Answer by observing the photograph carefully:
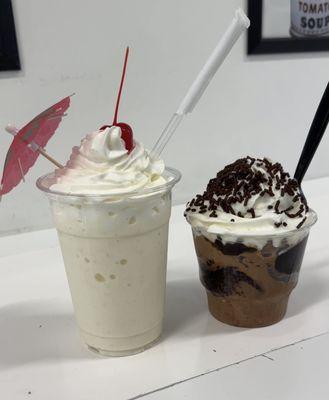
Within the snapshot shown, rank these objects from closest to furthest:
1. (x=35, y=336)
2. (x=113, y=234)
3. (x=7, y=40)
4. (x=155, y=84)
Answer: (x=113, y=234)
(x=35, y=336)
(x=7, y=40)
(x=155, y=84)

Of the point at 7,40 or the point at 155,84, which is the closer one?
the point at 7,40

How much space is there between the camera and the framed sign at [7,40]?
0.88 m

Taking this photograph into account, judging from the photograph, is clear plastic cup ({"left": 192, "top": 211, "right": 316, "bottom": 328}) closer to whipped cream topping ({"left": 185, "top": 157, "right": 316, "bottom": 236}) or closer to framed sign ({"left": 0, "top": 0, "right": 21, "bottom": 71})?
whipped cream topping ({"left": 185, "top": 157, "right": 316, "bottom": 236})

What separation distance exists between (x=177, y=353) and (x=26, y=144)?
34 centimetres

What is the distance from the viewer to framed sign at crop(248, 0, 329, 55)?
3.57ft

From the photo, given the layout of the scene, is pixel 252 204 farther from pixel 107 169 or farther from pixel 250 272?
pixel 107 169

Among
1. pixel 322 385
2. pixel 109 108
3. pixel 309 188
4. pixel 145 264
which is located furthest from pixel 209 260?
pixel 309 188

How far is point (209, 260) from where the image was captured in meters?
0.66

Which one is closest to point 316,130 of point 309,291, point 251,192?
point 251,192

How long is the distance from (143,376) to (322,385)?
0.22m

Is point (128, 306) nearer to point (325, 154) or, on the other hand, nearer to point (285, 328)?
point (285, 328)

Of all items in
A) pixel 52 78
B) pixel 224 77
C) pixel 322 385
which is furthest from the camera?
pixel 224 77

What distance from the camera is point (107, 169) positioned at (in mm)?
570

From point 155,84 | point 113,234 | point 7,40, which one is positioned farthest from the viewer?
point 155,84
